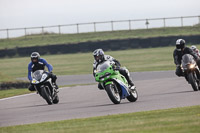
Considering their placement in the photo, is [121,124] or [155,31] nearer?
[121,124]

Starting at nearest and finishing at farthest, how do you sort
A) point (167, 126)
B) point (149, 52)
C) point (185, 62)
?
point (167, 126) < point (185, 62) < point (149, 52)

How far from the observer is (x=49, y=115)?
43.4ft

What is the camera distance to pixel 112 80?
48.0 ft

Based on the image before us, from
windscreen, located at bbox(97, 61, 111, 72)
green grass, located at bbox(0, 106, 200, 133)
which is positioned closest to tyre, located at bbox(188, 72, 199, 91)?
windscreen, located at bbox(97, 61, 111, 72)

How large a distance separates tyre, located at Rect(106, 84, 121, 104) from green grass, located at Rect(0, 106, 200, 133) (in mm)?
2589

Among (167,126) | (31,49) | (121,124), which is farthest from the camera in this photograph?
A: (31,49)

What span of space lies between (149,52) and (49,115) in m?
33.6

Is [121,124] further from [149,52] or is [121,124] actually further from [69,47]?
[69,47]

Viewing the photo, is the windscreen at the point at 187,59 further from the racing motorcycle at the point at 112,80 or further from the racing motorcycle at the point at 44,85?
the racing motorcycle at the point at 44,85

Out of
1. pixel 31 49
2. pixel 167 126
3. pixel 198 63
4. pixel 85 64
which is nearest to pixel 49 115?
pixel 167 126

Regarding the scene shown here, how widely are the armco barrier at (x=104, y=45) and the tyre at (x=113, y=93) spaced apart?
32.2 m

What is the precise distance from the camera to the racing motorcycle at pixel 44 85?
16.3 metres

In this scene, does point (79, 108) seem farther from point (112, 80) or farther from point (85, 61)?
point (85, 61)

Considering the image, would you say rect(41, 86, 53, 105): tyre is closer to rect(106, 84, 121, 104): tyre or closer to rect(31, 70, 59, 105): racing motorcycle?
rect(31, 70, 59, 105): racing motorcycle
